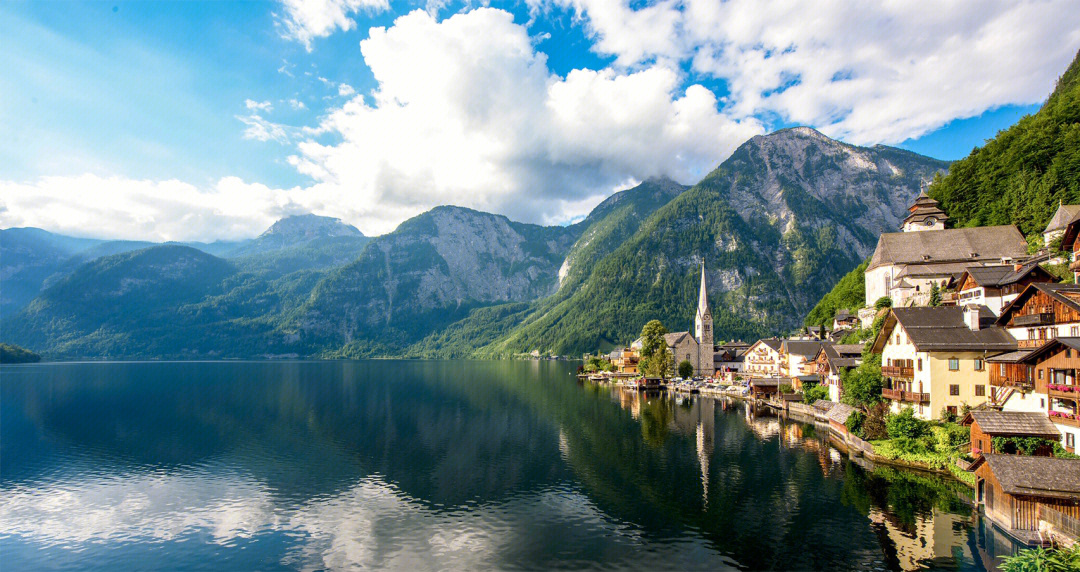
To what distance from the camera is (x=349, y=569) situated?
26891 mm

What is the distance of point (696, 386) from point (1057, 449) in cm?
8609

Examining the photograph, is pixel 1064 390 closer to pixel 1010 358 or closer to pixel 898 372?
pixel 1010 358

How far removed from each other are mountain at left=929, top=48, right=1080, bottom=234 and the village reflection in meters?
49.8

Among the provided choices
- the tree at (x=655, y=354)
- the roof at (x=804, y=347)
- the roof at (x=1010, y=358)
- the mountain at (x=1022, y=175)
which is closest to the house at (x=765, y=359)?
the roof at (x=804, y=347)

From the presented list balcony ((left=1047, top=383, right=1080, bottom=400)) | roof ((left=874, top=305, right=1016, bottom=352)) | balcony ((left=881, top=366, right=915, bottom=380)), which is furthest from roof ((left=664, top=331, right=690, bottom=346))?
balcony ((left=1047, top=383, right=1080, bottom=400))

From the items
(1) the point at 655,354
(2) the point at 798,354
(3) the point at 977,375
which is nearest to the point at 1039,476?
(3) the point at 977,375

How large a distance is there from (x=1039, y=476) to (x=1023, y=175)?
79.2 meters

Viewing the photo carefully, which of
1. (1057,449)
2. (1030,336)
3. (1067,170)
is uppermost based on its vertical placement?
(1067,170)

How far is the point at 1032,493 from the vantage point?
88.3ft

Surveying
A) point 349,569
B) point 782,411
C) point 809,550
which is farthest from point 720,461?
point 782,411

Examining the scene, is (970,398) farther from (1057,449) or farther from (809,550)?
(809,550)

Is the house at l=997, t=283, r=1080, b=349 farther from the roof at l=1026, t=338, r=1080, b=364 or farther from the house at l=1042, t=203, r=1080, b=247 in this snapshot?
the house at l=1042, t=203, r=1080, b=247

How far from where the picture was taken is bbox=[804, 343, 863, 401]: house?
69.1 m

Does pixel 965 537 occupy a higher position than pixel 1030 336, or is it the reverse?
pixel 1030 336
